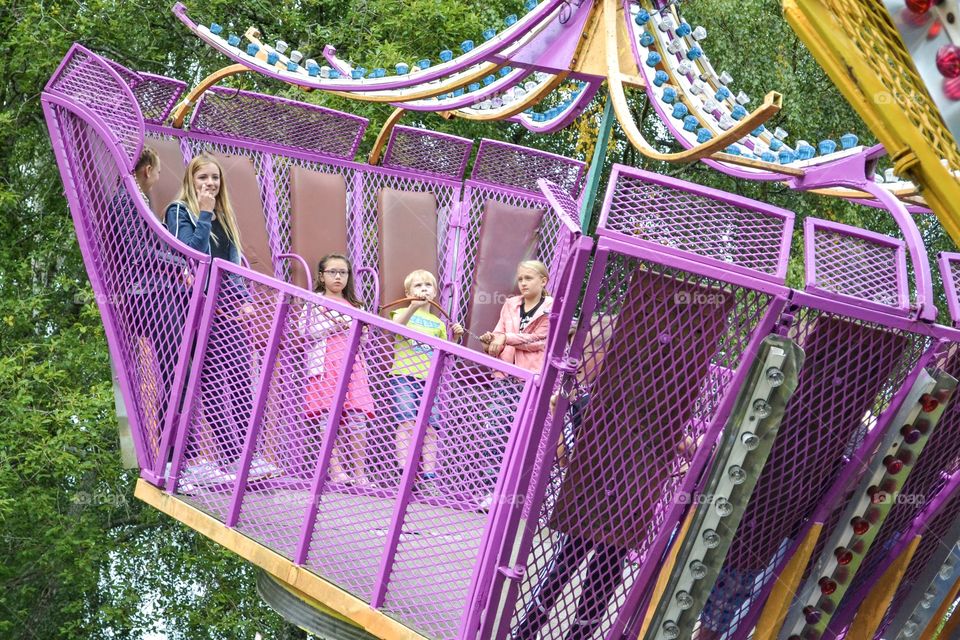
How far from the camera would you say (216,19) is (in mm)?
12281

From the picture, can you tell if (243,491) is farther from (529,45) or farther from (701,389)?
(529,45)

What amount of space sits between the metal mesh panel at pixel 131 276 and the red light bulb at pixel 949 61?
12.2 ft

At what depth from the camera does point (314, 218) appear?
7559mm

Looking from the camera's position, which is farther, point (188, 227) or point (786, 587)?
point (188, 227)

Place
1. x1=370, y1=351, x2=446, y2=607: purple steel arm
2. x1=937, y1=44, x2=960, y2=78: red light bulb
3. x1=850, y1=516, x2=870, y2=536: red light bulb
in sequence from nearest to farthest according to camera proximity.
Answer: x1=937, y1=44, x2=960, y2=78: red light bulb < x1=850, y1=516, x2=870, y2=536: red light bulb < x1=370, y1=351, x2=446, y2=607: purple steel arm

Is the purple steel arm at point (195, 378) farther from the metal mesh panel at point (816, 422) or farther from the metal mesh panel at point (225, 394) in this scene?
the metal mesh panel at point (816, 422)

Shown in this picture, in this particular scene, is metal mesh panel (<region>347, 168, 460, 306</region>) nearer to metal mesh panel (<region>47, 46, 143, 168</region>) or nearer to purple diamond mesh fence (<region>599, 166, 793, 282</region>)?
metal mesh panel (<region>47, 46, 143, 168</region>)

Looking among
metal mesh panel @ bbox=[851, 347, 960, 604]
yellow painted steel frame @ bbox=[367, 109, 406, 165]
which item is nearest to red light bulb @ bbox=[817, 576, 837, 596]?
metal mesh panel @ bbox=[851, 347, 960, 604]

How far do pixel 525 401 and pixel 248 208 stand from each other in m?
3.58

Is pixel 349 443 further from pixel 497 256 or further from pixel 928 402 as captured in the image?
pixel 497 256

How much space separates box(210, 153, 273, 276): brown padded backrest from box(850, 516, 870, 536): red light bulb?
13.4 feet

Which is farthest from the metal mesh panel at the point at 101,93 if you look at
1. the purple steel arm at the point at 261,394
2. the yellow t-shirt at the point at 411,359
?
the yellow t-shirt at the point at 411,359

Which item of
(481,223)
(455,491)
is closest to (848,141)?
(455,491)

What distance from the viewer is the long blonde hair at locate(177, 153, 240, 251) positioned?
606 cm
